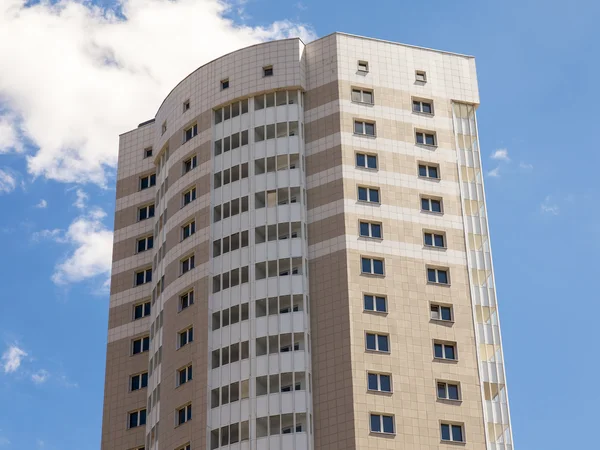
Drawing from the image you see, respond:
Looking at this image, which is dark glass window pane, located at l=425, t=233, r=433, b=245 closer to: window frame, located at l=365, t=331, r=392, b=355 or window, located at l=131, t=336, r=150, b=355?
window frame, located at l=365, t=331, r=392, b=355

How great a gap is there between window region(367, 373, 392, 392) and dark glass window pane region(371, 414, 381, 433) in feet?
5.85

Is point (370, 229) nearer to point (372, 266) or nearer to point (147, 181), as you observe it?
point (372, 266)

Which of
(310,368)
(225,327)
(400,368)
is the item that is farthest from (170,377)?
(400,368)

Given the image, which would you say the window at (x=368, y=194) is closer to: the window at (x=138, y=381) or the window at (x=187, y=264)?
the window at (x=187, y=264)

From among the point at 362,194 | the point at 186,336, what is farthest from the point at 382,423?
the point at 362,194

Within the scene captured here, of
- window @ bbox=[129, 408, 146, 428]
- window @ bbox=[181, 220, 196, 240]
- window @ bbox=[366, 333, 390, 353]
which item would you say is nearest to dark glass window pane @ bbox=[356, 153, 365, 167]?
window @ bbox=[181, 220, 196, 240]

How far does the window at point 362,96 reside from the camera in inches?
3312

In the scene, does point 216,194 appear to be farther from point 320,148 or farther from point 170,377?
point 170,377

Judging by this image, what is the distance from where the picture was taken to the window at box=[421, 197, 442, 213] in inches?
3208

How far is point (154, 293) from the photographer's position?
86.9 metres

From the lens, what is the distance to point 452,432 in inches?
2899

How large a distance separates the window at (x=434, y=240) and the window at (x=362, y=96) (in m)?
10.7

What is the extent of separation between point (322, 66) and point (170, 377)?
80.8ft

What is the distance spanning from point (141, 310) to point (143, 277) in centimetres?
278
